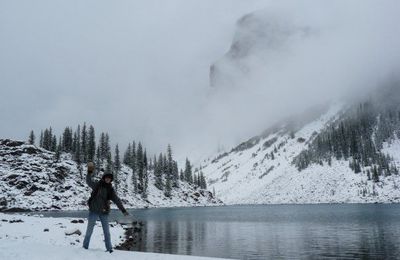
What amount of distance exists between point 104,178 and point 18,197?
11488 centimetres

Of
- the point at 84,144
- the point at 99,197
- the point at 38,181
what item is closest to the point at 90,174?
the point at 99,197

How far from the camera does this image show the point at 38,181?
5349 inches

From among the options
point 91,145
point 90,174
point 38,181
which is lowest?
point 90,174

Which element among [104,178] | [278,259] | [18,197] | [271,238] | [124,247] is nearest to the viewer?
[104,178]

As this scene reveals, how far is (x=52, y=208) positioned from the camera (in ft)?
408

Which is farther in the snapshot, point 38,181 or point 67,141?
point 67,141

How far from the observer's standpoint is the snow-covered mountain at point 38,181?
402 feet

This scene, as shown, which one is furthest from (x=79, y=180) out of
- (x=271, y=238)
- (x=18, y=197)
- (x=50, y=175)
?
(x=271, y=238)

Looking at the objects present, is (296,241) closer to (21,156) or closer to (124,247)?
(124,247)

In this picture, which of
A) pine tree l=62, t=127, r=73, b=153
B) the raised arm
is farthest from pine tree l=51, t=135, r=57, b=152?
the raised arm

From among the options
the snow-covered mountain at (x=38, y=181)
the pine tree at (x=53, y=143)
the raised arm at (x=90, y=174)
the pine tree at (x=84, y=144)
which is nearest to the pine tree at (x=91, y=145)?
the pine tree at (x=84, y=144)

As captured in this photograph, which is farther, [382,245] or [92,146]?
[92,146]

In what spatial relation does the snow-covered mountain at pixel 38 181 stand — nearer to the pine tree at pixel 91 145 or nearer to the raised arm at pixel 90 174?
the pine tree at pixel 91 145

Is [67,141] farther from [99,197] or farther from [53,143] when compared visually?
[99,197]
